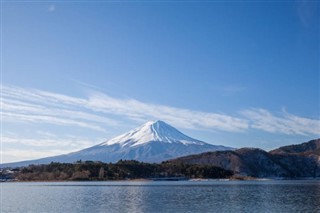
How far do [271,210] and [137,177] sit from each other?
111 meters

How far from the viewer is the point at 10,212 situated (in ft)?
116

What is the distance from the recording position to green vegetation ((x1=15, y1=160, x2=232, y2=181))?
138m

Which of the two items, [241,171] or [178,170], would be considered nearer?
[178,170]

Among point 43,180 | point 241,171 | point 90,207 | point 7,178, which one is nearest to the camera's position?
point 90,207

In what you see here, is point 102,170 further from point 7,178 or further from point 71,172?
point 7,178

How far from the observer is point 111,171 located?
141 meters

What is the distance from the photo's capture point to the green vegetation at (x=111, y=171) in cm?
13812

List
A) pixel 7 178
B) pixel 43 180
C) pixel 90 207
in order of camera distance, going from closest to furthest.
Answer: pixel 90 207, pixel 43 180, pixel 7 178

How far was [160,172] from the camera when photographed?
15325 centimetres

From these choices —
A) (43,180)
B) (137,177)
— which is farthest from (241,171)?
(43,180)

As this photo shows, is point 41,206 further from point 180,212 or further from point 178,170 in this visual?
point 178,170

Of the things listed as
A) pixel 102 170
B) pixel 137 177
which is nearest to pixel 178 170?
pixel 137 177

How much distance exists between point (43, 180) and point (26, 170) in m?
16.0

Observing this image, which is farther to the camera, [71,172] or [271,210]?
[71,172]
